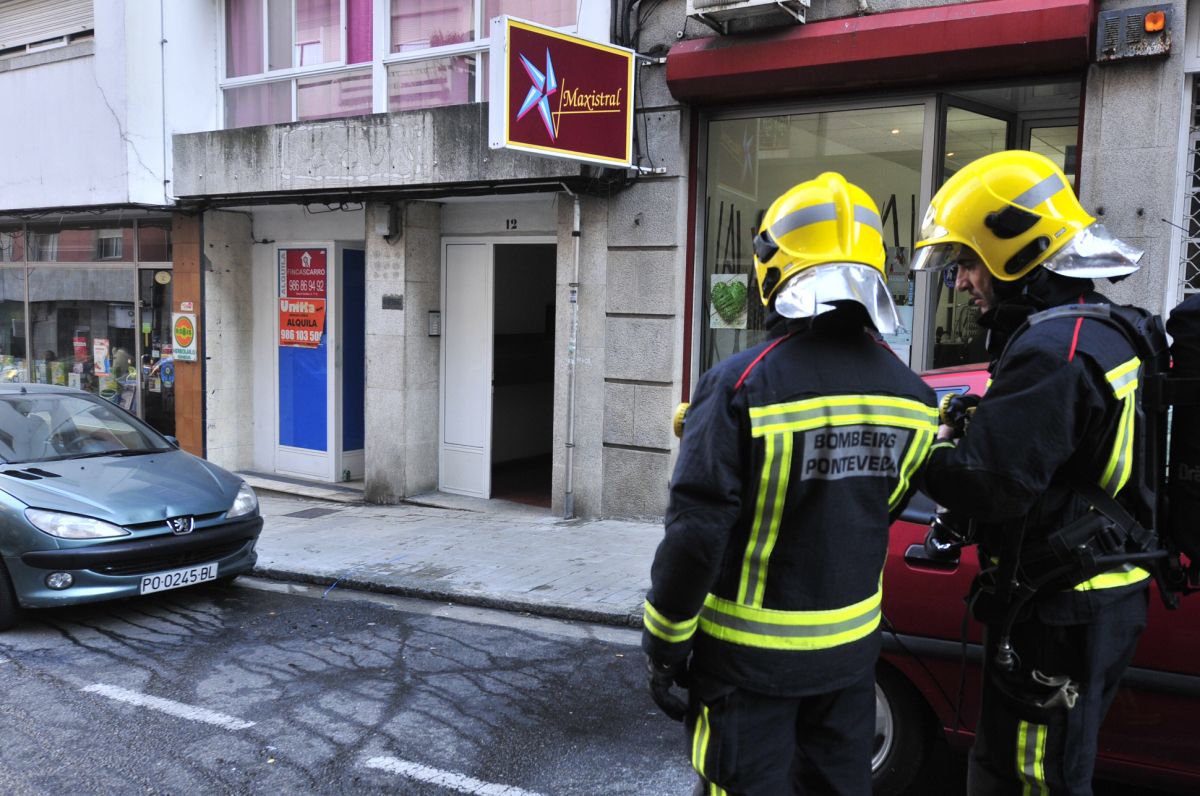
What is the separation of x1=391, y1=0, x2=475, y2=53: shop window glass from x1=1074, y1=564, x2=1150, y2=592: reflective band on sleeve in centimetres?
854

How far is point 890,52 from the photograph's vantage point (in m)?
7.34

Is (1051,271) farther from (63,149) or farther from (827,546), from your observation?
(63,149)

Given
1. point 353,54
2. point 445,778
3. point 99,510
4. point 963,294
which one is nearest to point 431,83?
point 353,54

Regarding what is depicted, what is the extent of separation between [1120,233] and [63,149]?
11.2 metres

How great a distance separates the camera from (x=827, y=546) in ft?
8.11

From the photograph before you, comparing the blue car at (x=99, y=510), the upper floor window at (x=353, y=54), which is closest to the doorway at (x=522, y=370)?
the upper floor window at (x=353, y=54)

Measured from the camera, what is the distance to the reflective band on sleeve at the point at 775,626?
8.04 ft

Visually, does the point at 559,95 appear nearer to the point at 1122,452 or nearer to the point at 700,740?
the point at 1122,452

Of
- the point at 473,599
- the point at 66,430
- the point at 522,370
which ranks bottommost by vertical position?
the point at 473,599

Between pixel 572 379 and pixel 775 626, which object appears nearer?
pixel 775 626

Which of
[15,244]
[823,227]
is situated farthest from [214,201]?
[823,227]

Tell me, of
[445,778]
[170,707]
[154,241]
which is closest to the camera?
[445,778]

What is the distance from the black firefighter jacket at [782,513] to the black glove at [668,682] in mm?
36

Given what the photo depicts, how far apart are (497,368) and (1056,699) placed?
905cm
